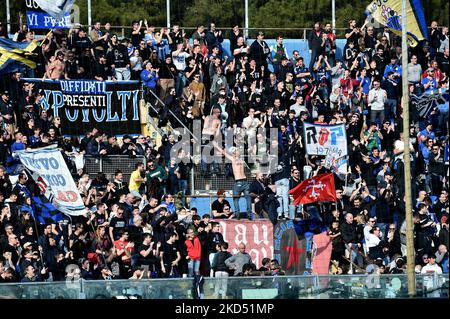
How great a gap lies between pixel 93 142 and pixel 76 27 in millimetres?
2188

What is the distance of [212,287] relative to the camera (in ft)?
39.9

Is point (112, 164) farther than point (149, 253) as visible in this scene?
Yes

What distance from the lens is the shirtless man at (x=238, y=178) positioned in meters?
16.0

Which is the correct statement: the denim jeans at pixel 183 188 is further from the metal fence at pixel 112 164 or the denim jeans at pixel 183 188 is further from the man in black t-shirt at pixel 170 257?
the man in black t-shirt at pixel 170 257

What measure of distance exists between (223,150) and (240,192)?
0.79 metres

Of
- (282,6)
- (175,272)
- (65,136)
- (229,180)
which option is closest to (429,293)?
(175,272)

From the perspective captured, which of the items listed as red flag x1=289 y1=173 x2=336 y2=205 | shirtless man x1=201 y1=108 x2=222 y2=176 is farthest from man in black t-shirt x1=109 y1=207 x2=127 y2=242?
red flag x1=289 y1=173 x2=336 y2=205

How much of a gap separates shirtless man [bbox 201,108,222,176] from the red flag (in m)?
1.29

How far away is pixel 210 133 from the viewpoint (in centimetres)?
1684

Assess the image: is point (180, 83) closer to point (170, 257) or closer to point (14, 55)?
point (14, 55)

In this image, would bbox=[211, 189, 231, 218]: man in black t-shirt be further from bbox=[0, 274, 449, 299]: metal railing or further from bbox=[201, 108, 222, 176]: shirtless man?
bbox=[0, 274, 449, 299]: metal railing

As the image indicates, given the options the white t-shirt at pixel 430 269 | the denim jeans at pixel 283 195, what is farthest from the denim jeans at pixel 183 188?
the white t-shirt at pixel 430 269

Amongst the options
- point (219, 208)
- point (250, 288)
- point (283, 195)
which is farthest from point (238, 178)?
point (250, 288)

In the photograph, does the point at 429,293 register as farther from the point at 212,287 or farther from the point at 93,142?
the point at 93,142
